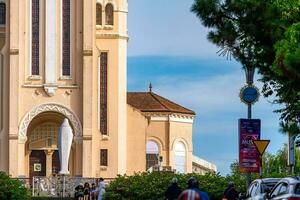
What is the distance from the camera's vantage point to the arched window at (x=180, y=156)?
91619mm

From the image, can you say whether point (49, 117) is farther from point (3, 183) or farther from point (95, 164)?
point (3, 183)

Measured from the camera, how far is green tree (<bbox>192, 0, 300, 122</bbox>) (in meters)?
28.3

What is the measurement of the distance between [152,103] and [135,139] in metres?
13.2

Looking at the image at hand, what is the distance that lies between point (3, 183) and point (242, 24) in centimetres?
2044

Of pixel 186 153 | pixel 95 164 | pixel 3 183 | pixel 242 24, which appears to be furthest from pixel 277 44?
pixel 186 153

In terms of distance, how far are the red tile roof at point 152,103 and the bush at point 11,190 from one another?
42929 millimetres

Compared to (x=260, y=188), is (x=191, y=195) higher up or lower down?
lower down

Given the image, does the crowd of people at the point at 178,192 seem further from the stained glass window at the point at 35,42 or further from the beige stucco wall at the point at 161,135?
the beige stucco wall at the point at 161,135

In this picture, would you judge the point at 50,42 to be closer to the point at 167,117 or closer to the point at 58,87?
the point at 58,87

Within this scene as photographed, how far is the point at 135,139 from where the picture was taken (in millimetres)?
81875

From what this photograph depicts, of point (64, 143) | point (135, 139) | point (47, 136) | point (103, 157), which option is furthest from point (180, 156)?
point (64, 143)

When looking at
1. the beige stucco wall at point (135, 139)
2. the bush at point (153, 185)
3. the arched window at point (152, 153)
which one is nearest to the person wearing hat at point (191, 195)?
the bush at point (153, 185)

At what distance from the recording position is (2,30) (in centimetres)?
7794

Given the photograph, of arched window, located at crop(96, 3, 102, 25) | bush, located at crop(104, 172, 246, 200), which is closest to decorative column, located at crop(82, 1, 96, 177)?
arched window, located at crop(96, 3, 102, 25)
